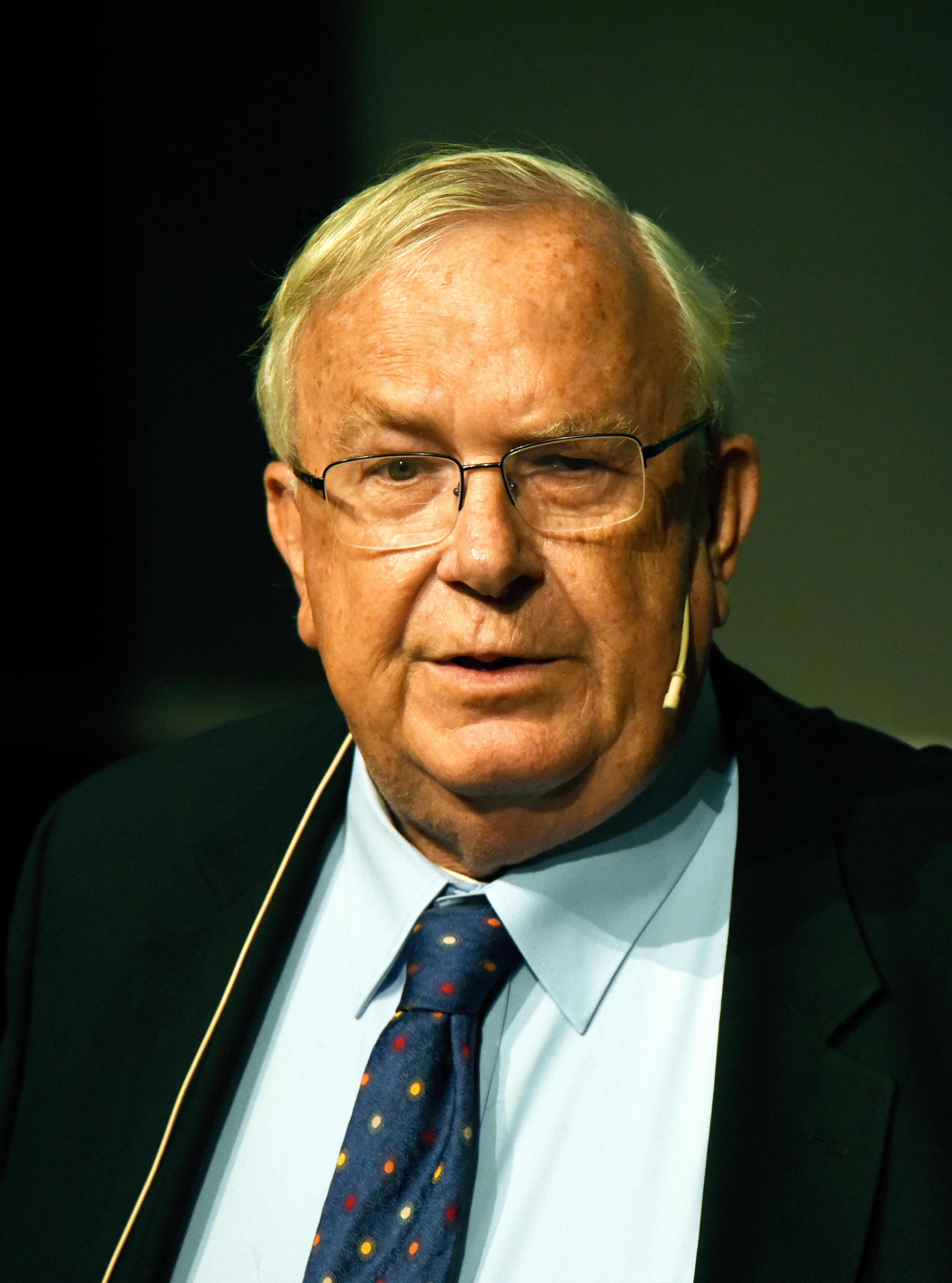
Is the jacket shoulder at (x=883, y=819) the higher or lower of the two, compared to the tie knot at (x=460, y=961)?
higher

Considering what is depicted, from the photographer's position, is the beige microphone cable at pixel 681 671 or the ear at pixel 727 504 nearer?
the beige microphone cable at pixel 681 671

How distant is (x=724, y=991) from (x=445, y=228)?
0.92 m

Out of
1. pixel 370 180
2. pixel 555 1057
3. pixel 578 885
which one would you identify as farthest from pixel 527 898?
pixel 370 180

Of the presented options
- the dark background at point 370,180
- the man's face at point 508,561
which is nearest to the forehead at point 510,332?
the man's face at point 508,561

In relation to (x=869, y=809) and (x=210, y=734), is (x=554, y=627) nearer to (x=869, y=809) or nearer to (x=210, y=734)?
(x=869, y=809)

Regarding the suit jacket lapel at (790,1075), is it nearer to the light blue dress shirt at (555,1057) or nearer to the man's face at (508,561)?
the light blue dress shirt at (555,1057)

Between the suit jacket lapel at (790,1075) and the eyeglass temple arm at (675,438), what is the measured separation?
44cm

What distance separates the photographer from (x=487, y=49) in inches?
96.1

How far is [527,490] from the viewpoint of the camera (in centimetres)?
139

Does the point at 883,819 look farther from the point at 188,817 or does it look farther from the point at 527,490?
the point at 188,817

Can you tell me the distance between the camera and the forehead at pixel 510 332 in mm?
1354

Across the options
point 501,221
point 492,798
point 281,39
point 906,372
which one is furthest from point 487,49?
point 492,798

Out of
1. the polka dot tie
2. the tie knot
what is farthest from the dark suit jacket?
the tie knot

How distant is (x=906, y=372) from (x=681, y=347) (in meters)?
1.03
